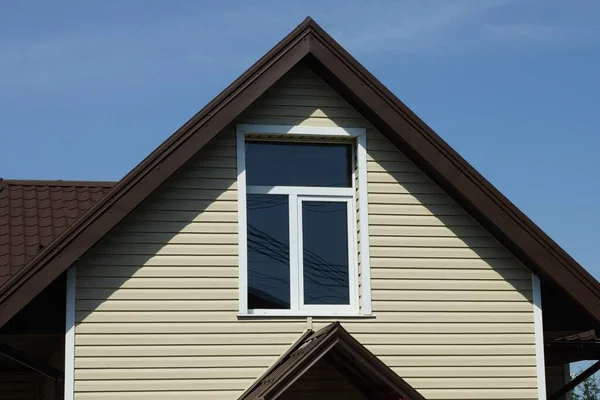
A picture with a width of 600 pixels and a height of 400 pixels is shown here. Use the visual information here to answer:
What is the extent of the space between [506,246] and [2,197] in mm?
6294

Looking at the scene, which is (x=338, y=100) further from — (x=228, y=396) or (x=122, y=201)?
(x=228, y=396)

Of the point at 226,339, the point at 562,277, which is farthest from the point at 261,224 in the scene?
the point at 562,277

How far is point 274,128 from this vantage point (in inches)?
457

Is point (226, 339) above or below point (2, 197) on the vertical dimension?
below

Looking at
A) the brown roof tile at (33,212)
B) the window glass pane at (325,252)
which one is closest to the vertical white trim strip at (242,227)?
the window glass pane at (325,252)

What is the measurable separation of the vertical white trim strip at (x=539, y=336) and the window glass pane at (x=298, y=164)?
2.41 m

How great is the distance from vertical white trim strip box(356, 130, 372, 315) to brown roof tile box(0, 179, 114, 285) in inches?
135

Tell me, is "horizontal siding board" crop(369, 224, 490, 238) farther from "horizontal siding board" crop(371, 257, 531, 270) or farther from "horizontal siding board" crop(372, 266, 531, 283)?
"horizontal siding board" crop(372, 266, 531, 283)

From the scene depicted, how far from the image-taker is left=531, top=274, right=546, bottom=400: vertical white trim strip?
11.5 metres

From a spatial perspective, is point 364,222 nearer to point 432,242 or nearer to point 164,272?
point 432,242

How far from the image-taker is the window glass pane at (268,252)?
11.4 metres

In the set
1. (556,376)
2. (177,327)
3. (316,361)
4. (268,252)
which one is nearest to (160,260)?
(177,327)

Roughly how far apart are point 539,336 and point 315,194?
2957mm

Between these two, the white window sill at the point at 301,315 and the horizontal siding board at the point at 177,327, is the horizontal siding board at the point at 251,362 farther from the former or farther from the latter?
the white window sill at the point at 301,315
